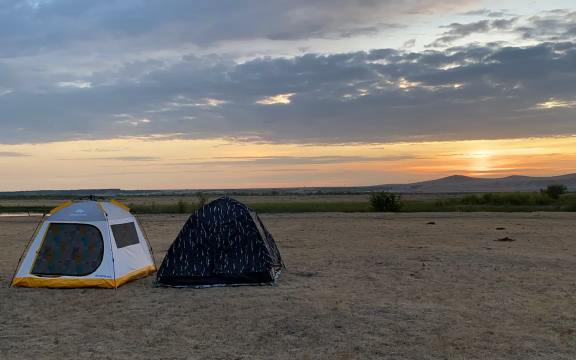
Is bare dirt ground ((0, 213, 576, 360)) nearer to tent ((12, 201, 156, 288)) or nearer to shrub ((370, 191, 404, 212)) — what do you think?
tent ((12, 201, 156, 288))

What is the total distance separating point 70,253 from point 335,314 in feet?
20.2

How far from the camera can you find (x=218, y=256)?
1143 cm

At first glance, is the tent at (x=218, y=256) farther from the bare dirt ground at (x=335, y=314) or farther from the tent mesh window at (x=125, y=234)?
the tent mesh window at (x=125, y=234)

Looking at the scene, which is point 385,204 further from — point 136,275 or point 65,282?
point 65,282

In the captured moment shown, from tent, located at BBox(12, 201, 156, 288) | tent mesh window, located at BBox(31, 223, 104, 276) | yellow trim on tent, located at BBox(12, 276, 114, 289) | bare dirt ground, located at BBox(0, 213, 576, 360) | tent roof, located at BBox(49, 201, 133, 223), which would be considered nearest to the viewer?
bare dirt ground, located at BBox(0, 213, 576, 360)

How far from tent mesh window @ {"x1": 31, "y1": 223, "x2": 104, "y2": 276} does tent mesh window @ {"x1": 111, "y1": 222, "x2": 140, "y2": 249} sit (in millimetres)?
419

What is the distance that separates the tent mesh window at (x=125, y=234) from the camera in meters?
11.8

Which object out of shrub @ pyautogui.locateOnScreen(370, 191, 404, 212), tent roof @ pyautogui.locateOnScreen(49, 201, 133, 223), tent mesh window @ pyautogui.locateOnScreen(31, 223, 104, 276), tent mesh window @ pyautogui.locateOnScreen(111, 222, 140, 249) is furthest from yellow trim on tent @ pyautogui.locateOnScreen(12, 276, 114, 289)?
shrub @ pyautogui.locateOnScreen(370, 191, 404, 212)

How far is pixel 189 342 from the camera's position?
24.5ft

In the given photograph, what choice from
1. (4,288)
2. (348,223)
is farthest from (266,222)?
(4,288)

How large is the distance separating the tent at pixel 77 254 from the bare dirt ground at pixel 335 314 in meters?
0.31

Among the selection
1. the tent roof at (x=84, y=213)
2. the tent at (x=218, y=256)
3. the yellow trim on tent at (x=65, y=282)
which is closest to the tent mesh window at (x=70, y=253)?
the yellow trim on tent at (x=65, y=282)

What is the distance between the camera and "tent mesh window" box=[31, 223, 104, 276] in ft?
37.2

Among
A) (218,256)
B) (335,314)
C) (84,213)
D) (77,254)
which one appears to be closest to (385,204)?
(218,256)
